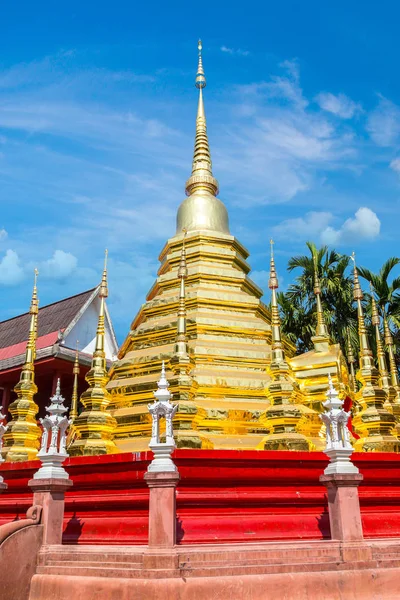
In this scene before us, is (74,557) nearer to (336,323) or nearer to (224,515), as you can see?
(224,515)

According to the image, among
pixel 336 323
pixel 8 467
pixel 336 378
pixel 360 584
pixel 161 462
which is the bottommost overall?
pixel 360 584

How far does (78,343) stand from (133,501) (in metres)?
14.9

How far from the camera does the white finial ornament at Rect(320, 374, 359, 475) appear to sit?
795 centimetres

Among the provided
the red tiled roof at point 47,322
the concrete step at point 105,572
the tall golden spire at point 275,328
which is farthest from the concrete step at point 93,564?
the red tiled roof at point 47,322

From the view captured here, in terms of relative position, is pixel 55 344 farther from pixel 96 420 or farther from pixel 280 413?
pixel 280 413

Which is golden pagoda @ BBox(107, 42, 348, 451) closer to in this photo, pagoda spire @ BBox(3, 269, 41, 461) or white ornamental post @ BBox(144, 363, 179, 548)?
pagoda spire @ BBox(3, 269, 41, 461)

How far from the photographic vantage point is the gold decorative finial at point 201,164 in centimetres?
1630

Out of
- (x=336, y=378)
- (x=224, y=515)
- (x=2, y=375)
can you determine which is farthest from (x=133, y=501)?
(x=2, y=375)

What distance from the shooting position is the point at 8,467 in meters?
10.3

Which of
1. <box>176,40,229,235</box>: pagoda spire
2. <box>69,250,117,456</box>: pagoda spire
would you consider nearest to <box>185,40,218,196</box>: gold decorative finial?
<box>176,40,229,235</box>: pagoda spire

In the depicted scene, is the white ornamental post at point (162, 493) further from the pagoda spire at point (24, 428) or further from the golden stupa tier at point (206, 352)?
the pagoda spire at point (24, 428)

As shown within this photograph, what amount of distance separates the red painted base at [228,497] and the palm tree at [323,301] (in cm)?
1567

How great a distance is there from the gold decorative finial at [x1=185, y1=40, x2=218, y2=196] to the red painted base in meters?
9.03

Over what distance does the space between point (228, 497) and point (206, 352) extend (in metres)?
4.03
